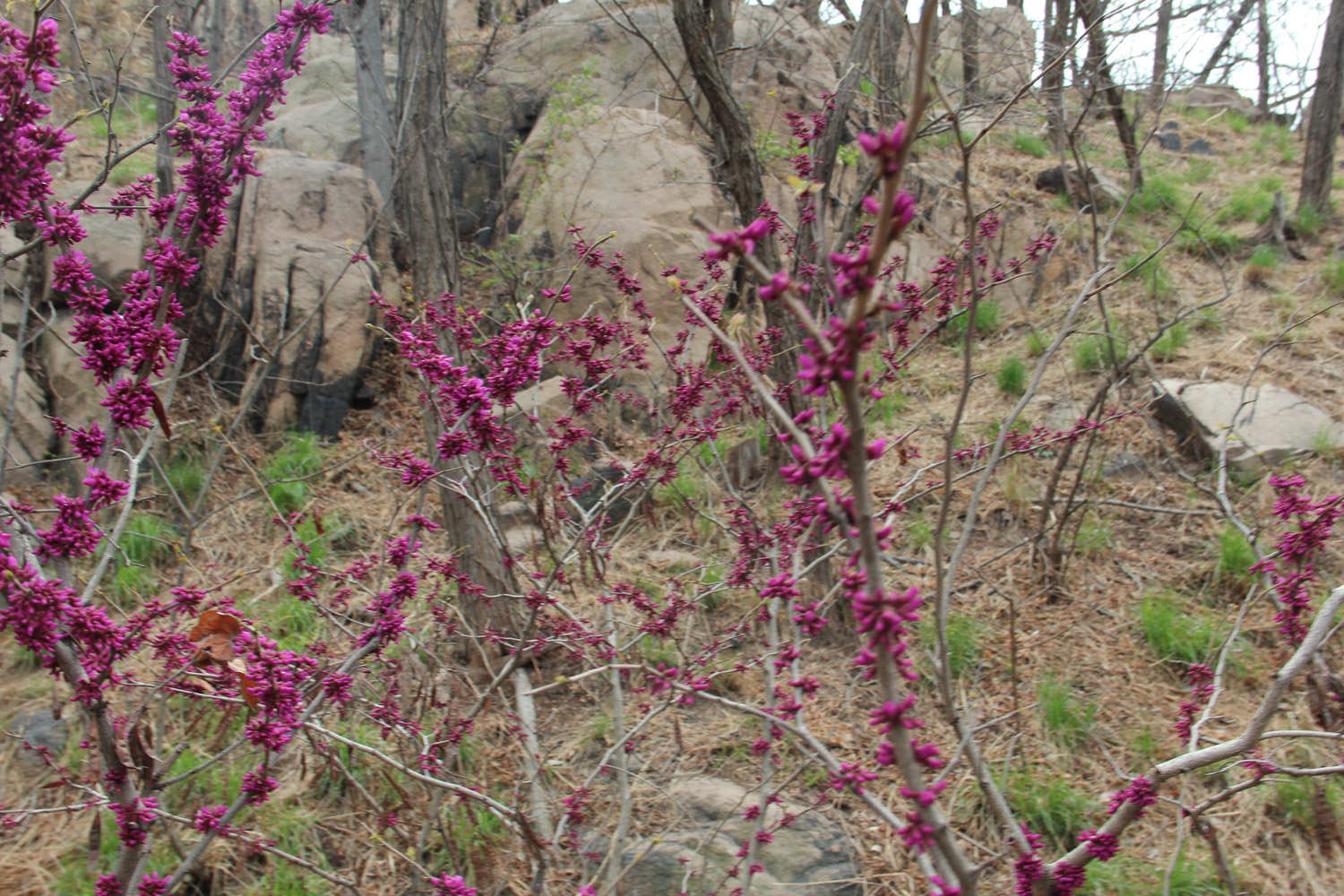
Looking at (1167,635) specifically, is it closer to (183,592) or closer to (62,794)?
(183,592)

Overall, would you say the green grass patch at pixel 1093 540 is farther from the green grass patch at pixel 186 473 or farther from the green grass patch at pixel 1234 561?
the green grass patch at pixel 186 473

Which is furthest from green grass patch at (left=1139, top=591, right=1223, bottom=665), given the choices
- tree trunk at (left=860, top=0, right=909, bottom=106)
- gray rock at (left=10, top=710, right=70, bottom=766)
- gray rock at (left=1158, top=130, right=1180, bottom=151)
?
gray rock at (left=1158, top=130, right=1180, bottom=151)

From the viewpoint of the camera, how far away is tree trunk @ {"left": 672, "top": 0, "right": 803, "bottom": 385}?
4.18 meters

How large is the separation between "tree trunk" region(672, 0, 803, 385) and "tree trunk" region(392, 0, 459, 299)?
4.25 ft

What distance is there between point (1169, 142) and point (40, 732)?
43.4 feet

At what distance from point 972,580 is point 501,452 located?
3.37 metres

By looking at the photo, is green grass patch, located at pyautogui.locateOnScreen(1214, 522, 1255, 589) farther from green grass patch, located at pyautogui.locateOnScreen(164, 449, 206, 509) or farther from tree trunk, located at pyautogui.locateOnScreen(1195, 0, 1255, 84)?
green grass patch, located at pyautogui.locateOnScreen(164, 449, 206, 509)

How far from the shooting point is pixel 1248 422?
5312 mm

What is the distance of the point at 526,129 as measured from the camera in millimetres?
10125

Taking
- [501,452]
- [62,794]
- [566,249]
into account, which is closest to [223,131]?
[501,452]

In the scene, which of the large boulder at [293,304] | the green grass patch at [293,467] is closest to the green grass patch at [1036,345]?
the large boulder at [293,304]

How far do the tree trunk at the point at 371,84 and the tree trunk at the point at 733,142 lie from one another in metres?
3.88

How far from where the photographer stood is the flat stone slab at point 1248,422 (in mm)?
5289

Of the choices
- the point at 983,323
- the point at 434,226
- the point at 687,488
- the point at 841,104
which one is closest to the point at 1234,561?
the point at 687,488
